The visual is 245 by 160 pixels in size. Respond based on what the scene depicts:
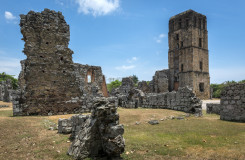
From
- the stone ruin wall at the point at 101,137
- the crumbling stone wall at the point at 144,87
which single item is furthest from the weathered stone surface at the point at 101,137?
the crumbling stone wall at the point at 144,87

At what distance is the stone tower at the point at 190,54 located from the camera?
127 ft

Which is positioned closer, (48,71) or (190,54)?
(48,71)

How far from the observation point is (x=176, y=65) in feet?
139

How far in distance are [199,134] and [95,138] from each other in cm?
446

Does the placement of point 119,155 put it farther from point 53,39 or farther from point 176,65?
point 176,65

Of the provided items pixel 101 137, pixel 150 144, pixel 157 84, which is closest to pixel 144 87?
pixel 157 84

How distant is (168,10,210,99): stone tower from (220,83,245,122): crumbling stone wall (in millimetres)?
27995

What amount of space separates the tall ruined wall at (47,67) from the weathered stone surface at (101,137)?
846 cm

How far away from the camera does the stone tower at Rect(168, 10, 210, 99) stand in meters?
38.6

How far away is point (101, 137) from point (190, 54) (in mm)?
38067

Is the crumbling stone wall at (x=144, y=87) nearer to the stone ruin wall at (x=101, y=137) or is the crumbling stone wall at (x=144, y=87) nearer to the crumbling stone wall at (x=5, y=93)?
the crumbling stone wall at (x=5, y=93)

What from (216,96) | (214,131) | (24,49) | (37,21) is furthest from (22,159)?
(216,96)

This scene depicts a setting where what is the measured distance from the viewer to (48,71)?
1262 centimetres

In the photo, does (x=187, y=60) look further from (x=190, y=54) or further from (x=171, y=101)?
(x=171, y=101)
